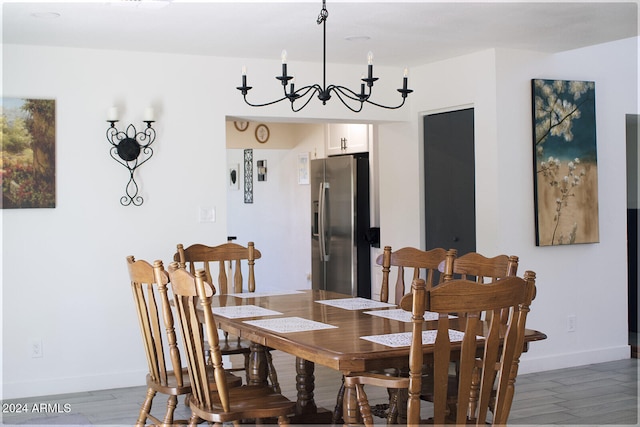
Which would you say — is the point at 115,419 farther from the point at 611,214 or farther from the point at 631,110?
the point at 631,110

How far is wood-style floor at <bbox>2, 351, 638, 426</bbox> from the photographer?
14.1 ft

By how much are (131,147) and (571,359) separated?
3.45m

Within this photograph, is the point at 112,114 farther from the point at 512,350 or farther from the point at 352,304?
the point at 512,350

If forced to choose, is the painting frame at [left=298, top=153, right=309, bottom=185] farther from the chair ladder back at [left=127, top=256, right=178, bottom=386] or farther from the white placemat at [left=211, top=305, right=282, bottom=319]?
the chair ladder back at [left=127, top=256, right=178, bottom=386]

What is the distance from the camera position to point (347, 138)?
7535 millimetres

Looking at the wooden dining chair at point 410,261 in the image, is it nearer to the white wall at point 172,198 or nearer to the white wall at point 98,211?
the white wall at point 172,198

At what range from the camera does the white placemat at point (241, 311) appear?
340cm

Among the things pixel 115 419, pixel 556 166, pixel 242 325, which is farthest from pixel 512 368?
pixel 556 166

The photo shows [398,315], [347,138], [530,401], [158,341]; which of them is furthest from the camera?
[347,138]

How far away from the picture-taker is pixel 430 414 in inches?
171

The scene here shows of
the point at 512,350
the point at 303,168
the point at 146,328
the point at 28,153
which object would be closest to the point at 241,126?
the point at 303,168

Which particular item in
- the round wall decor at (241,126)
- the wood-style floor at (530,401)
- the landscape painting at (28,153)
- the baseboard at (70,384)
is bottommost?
the wood-style floor at (530,401)

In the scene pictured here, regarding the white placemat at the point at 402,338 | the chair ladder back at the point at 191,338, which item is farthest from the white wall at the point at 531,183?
the chair ladder back at the point at 191,338

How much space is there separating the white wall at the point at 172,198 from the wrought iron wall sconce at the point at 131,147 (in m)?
0.05
